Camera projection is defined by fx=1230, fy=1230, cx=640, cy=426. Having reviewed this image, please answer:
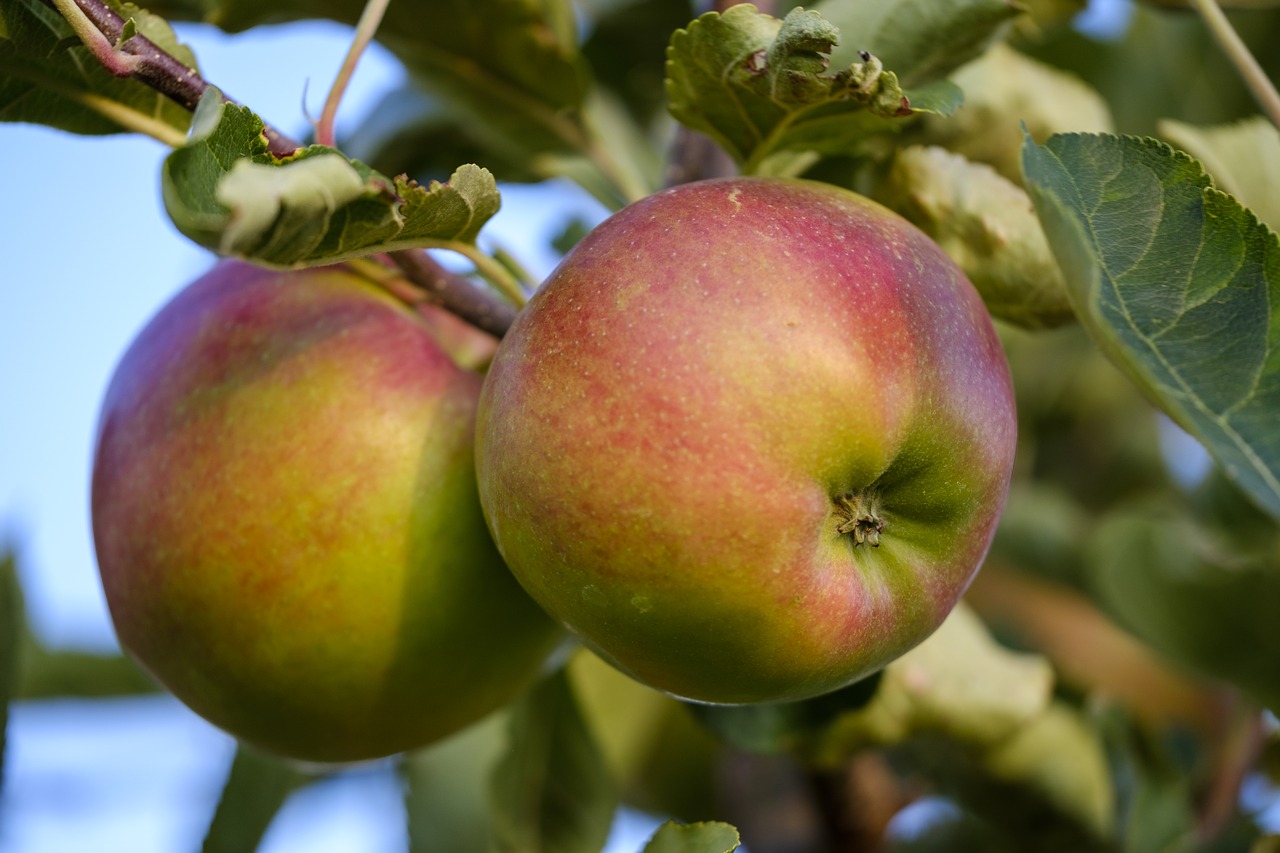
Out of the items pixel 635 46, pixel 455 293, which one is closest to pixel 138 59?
pixel 455 293

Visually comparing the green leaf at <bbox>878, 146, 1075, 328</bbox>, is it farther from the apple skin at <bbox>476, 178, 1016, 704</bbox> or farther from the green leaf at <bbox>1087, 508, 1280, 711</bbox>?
the green leaf at <bbox>1087, 508, 1280, 711</bbox>

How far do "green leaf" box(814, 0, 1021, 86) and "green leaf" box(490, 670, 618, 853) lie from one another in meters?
0.74

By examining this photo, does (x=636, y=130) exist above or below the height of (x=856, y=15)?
below

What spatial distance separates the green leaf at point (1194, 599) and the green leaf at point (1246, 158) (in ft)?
1.22

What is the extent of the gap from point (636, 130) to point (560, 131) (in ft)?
1.37

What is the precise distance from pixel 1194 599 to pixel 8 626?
3.89 feet

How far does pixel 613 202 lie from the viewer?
1271 millimetres

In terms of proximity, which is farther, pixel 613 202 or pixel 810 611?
pixel 613 202

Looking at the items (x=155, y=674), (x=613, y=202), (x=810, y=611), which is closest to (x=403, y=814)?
(x=155, y=674)

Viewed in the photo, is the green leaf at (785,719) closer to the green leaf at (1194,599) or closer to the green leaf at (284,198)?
the green leaf at (1194,599)

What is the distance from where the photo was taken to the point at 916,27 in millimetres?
894

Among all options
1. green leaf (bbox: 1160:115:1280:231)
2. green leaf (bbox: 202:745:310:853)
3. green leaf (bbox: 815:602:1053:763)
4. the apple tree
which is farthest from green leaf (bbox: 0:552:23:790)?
green leaf (bbox: 1160:115:1280:231)

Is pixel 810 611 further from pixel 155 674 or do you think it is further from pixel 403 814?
pixel 403 814

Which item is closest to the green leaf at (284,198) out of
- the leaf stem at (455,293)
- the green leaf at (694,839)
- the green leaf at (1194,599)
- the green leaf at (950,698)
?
the leaf stem at (455,293)
